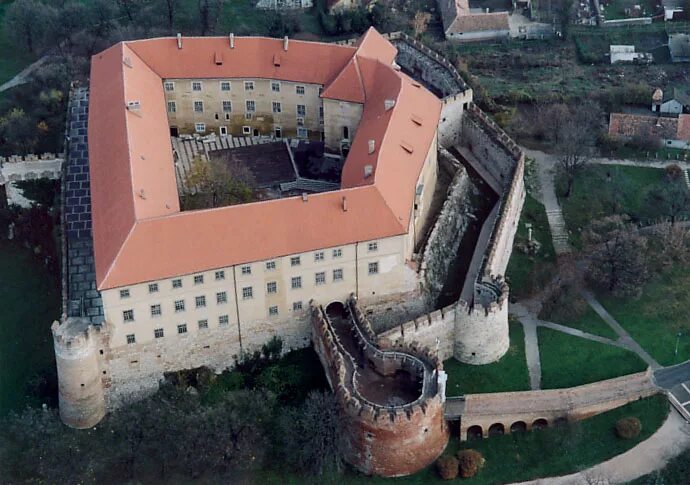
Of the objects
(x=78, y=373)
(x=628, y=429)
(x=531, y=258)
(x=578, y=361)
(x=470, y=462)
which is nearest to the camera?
(x=470, y=462)

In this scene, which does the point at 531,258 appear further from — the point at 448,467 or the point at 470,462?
the point at 448,467

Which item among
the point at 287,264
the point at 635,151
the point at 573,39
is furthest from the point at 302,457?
the point at 573,39

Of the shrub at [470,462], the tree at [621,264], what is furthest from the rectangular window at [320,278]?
the tree at [621,264]

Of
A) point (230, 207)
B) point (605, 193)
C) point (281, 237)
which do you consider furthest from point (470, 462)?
point (605, 193)

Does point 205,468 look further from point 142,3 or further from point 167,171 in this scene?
point 142,3

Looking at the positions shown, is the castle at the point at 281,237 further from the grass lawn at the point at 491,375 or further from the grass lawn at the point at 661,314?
the grass lawn at the point at 661,314

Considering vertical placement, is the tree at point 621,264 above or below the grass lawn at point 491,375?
above

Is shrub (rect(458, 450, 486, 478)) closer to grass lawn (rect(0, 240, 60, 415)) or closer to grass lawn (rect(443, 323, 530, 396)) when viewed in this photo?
grass lawn (rect(443, 323, 530, 396))
